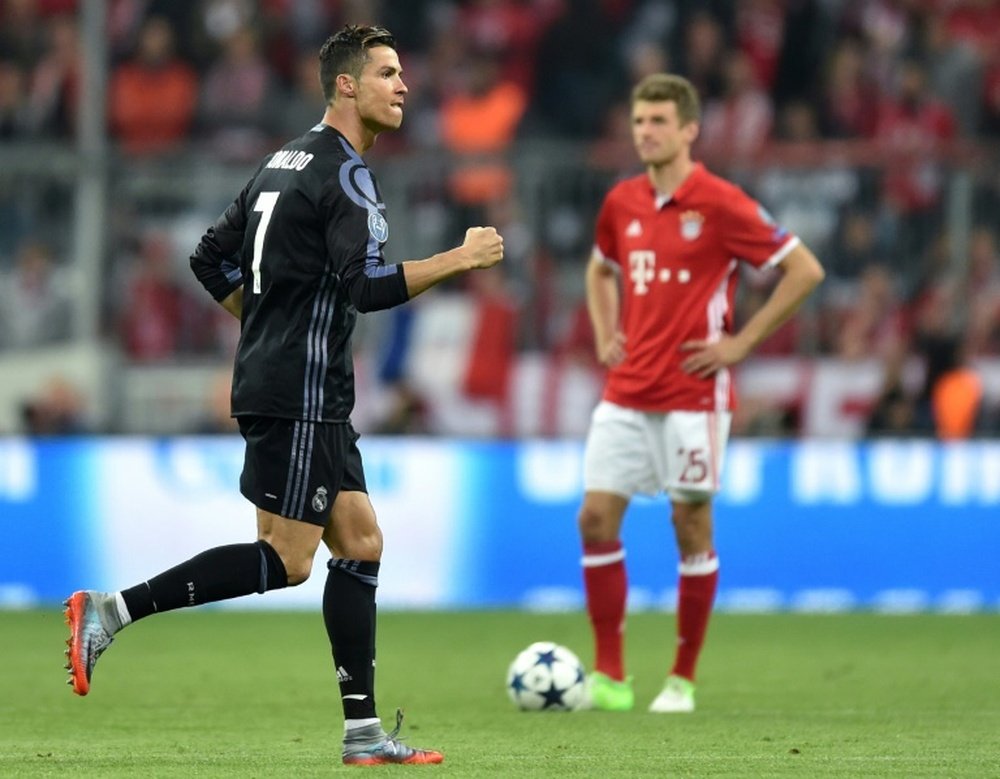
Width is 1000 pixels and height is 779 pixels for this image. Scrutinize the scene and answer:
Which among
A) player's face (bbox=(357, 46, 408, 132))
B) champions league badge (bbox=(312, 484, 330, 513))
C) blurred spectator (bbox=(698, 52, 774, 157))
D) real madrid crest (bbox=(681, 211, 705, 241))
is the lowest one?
champions league badge (bbox=(312, 484, 330, 513))

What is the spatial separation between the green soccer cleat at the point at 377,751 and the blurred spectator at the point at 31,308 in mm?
8667

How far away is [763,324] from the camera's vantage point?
8156 mm

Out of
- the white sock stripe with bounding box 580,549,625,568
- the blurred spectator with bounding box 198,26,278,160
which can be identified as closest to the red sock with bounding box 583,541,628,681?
the white sock stripe with bounding box 580,549,625,568

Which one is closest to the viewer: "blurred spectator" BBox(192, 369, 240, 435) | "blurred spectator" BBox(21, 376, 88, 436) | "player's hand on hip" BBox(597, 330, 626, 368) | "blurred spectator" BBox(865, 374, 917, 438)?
"player's hand on hip" BBox(597, 330, 626, 368)

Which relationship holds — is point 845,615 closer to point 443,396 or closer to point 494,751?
point 443,396

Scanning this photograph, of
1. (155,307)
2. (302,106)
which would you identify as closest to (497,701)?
(155,307)

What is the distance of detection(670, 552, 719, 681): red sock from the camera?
320 inches

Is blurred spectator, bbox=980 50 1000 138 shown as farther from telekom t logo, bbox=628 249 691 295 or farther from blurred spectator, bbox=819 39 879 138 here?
telekom t logo, bbox=628 249 691 295

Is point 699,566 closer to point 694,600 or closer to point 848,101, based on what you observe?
point 694,600

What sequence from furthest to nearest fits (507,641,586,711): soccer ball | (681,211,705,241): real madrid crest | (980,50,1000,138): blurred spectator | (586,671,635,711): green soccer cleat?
(980,50,1000,138): blurred spectator < (681,211,705,241): real madrid crest < (586,671,635,711): green soccer cleat < (507,641,586,711): soccer ball

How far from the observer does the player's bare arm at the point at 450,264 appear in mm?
5785

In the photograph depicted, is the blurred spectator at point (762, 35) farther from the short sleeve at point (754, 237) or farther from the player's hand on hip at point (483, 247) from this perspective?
the player's hand on hip at point (483, 247)

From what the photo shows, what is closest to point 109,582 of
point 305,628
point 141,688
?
point 305,628

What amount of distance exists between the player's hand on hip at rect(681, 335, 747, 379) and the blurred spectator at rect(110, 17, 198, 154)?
8655 millimetres
